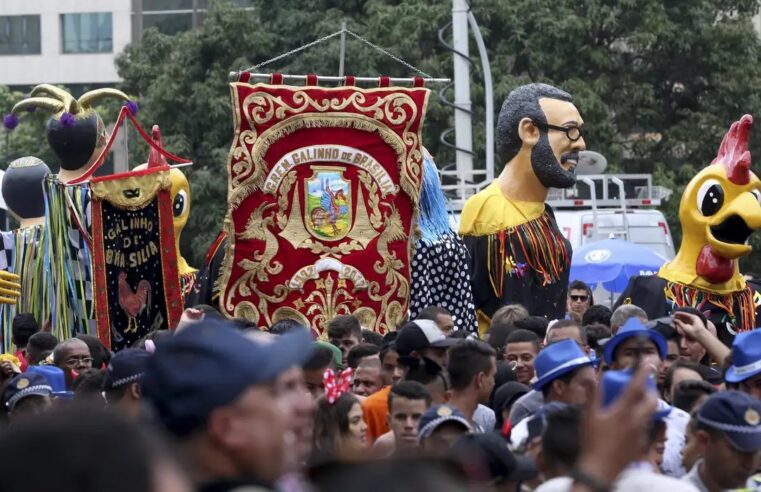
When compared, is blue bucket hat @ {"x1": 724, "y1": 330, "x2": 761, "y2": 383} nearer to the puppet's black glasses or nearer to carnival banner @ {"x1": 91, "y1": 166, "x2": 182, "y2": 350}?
carnival banner @ {"x1": 91, "y1": 166, "x2": 182, "y2": 350}

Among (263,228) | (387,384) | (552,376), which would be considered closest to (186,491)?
(552,376)

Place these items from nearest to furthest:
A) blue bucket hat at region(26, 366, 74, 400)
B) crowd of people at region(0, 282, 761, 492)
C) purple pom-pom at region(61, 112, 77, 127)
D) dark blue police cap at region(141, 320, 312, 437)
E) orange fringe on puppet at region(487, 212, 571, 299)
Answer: crowd of people at region(0, 282, 761, 492)
dark blue police cap at region(141, 320, 312, 437)
blue bucket hat at region(26, 366, 74, 400)
orange fringe on puppet at region(487, 212, 571, 299)
purple pom-pom at region(61, 112, 77, 127)

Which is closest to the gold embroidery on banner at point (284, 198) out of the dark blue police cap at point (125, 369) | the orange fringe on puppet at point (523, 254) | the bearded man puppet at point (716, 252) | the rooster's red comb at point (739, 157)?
the orange fringe on puppet at point (523, 254)

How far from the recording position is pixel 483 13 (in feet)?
84.2

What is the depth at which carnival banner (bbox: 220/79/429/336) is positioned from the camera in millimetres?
12320

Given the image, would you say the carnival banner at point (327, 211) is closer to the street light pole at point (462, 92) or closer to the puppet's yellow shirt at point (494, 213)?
the puppet's yellow shirt at point (494, 213)

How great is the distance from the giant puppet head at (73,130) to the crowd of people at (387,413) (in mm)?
4421

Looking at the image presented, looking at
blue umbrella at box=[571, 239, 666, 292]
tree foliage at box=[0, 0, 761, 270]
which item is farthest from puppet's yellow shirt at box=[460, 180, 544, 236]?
tree foliage at box=[0, 0, 761, 270]

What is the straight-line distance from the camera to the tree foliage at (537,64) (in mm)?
25484

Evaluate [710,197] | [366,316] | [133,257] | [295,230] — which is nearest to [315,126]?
[295,230]

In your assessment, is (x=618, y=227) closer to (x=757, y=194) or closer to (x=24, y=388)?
(x=757, y=194)

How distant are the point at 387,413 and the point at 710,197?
21.6 ft

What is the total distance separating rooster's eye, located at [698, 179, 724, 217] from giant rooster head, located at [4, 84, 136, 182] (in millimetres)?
5155

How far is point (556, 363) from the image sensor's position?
6336 mm
